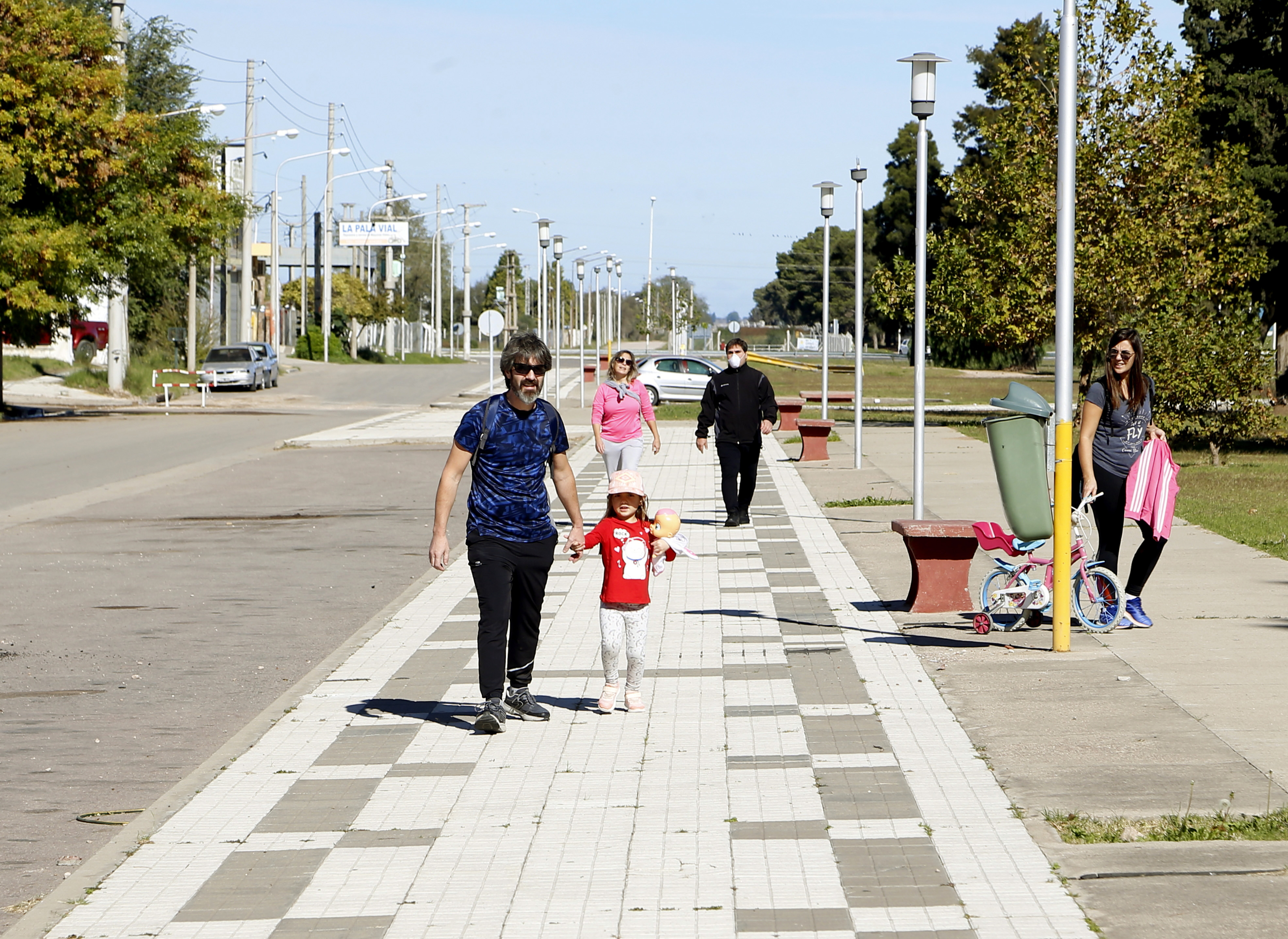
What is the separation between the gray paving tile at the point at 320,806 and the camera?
18.8 ft

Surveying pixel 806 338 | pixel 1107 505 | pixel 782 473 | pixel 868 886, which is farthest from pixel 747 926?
pixel 806 338

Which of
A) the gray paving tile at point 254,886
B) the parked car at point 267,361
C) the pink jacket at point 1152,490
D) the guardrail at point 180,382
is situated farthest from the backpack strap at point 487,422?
the parked car at point 267,361

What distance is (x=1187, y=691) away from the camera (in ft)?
25.1

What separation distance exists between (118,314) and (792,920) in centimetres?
4083

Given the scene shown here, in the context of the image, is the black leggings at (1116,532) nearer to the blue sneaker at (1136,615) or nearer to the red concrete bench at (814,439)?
the blue sneaker at (1136,615)

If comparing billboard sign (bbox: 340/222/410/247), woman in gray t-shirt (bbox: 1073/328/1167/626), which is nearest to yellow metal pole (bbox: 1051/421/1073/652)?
woman in gray t-shirt (bbox: 1073/328/1167/626)

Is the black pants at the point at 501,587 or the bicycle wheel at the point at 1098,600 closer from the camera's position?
the black pants at the point at 501,587

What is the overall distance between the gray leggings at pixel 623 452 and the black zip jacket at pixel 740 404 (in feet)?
4.23

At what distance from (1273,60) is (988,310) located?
692 centimetres

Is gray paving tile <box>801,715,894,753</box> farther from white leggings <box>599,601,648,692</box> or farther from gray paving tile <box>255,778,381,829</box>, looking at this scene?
gray paving tile <box>255,778,381,829</box>

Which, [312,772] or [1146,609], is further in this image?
[1146,609]

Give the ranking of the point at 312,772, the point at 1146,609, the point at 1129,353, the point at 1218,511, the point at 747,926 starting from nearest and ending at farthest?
the point at 747,926 → the point at 312,772 → the point at 1129,353 → the point at 1146,609 → the point at 1218,511

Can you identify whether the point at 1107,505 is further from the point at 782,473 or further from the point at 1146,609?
the point at 782,473

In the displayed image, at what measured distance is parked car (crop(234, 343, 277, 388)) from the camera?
183 ft
